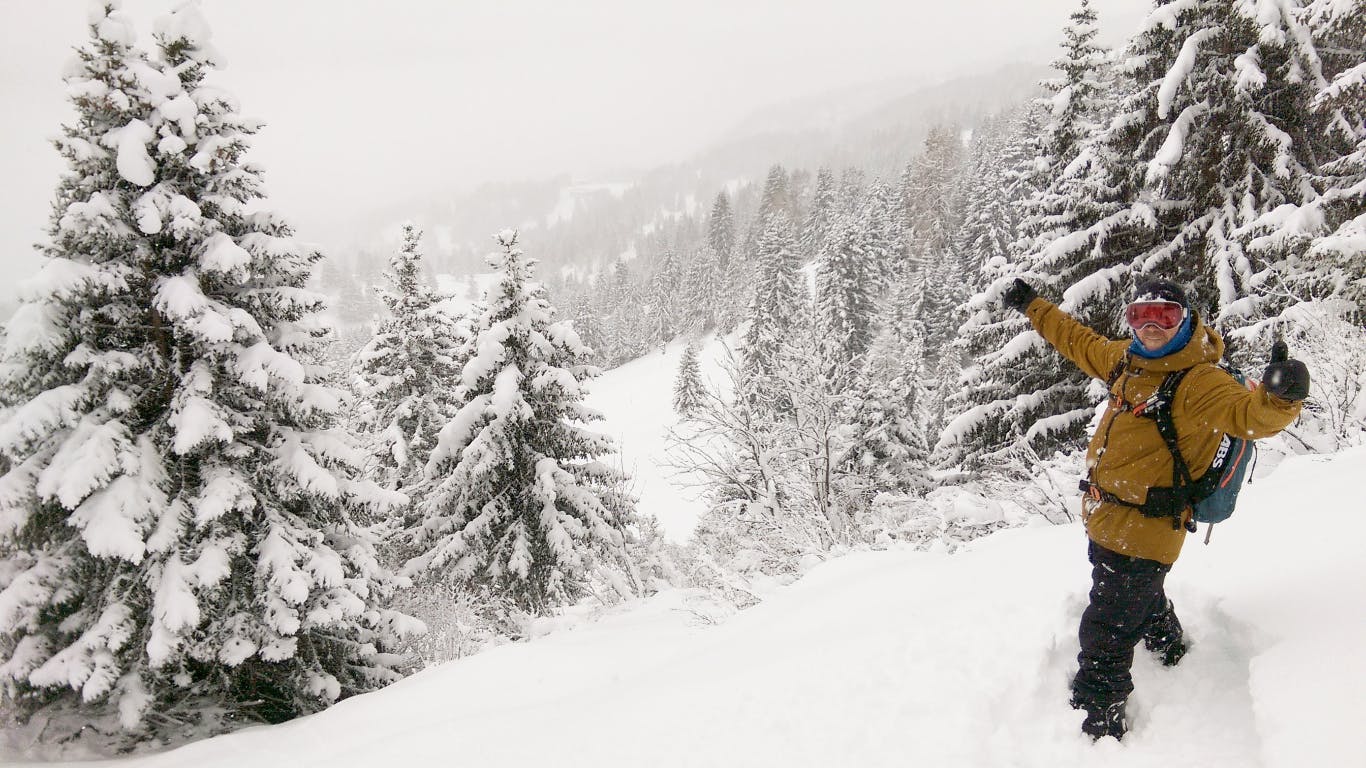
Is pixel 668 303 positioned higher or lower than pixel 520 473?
lower

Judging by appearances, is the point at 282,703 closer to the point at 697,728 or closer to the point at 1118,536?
the point at 697,728

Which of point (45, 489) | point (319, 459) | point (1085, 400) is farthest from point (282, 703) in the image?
point (1085, 400)

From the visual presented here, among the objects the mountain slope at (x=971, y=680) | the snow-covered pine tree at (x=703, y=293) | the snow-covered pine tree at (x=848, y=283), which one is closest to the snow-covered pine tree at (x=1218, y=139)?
the mountain slope at (x=971, y=680)

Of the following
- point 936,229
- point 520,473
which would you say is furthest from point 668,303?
point 520,473

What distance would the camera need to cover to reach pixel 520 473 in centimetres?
1477

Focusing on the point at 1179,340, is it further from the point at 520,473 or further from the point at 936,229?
the point at 936,229

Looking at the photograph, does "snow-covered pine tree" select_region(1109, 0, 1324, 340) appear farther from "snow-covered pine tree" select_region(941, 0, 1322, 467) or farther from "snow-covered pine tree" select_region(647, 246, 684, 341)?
"snow-covered pine tree" select_region(647, 246, 684, 341)

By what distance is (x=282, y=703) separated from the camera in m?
9.05

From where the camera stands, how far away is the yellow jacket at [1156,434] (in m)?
2.84

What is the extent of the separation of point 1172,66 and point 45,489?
692 inches

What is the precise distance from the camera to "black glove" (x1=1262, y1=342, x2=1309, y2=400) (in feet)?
7.81

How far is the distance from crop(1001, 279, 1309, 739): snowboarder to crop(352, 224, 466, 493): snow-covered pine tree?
51.5 ft

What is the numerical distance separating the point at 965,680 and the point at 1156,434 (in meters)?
1.77

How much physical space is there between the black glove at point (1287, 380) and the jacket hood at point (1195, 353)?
518 millimetres
